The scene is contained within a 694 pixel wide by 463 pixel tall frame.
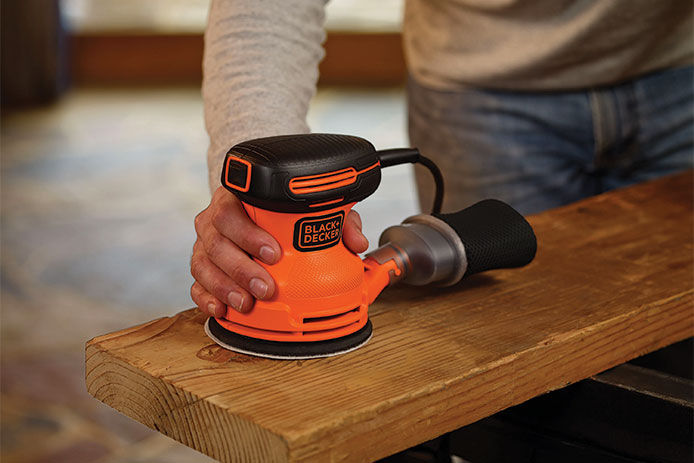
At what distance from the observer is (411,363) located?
87cm

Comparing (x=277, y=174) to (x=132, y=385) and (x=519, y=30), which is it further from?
(x=519, y=30)

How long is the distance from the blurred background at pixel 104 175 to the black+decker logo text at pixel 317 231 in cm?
167

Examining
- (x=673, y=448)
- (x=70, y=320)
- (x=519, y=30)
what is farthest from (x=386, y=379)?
(x=70, y=320)

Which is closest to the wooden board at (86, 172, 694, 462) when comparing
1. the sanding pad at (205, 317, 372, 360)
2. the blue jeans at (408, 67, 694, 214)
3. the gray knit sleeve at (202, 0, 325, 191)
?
the sanding pad at (205, 317, 372, 360)

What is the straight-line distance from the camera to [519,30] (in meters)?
1.46

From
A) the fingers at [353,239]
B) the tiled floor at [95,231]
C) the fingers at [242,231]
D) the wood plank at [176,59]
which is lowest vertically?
the tiled floor at [95,231]

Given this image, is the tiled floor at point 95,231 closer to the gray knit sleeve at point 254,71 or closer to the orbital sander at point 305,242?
the gray knit sleeve at point 254,71

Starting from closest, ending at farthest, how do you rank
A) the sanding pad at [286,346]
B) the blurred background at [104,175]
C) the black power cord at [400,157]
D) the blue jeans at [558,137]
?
the sanding pad at [286,346] → the black power cord at [400,157] → the blue jeans at [558,137] → the blurred background at [104,175]

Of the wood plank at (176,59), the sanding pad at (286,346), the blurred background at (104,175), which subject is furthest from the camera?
the wood plank at (176,59)

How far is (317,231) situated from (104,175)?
159 inches

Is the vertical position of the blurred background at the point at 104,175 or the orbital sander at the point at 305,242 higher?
the orbital sander at the point at 305,242

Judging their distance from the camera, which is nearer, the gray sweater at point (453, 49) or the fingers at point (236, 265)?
the fingers at point (236, 265)

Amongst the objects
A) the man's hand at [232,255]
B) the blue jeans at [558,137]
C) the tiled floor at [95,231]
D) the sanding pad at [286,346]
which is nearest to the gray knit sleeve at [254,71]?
the man's hand at [232,255]

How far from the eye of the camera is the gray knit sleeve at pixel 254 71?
1066 mm
